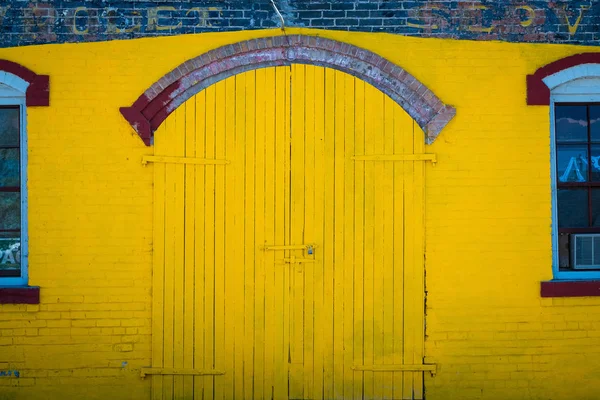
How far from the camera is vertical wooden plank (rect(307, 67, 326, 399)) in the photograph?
596cm

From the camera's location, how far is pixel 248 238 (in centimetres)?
594

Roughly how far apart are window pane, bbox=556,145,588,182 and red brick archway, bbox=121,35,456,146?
4.01 feet

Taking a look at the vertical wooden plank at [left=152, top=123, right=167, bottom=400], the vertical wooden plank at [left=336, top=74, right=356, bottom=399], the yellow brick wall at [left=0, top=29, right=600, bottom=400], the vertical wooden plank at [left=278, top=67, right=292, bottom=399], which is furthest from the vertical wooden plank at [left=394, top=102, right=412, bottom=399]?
the vertical wooden plank at [left=152, top=123, right=167, bottom=400]

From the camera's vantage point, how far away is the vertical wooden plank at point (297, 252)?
595cm

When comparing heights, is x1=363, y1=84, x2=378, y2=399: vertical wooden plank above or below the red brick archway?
below

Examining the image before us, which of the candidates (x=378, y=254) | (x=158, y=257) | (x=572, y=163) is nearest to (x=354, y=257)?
(x=378, y=254)

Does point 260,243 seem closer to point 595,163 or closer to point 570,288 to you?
point 570,288

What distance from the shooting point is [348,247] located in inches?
235

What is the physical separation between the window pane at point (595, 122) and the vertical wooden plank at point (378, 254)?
6.80 ft

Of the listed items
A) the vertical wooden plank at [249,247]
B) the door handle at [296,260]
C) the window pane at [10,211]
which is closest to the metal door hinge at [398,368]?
the vertical wooden plank at [249,247]

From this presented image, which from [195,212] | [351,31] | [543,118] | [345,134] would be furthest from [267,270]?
[543,118]

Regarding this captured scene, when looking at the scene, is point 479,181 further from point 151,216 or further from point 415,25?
point 151,216

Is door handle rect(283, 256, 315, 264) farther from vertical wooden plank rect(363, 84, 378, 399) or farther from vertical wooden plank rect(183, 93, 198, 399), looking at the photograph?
vertical wooden plank rect(183, 93, 198, 399)

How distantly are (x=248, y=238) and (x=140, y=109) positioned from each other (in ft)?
5.10
